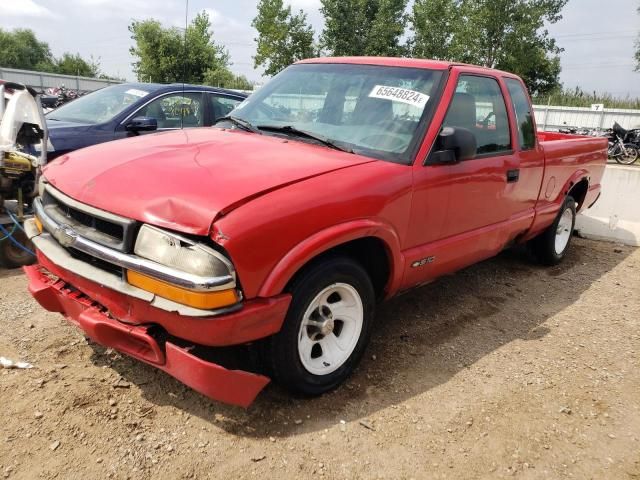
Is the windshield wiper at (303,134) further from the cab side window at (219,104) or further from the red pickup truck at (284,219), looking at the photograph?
the cab side window at (219,104)

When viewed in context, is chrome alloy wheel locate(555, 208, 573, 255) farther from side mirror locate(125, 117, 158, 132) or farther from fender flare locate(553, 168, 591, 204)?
side mirror locate(125, 117, 158, 132)

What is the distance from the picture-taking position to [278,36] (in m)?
35.2

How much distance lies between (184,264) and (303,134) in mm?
1404

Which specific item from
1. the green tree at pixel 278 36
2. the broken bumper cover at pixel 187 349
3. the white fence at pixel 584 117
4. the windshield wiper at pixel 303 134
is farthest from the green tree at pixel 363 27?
the broken bumper cover at pixel 187 349

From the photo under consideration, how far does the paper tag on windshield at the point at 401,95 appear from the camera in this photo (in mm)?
3318

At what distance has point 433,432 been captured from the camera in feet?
8.96

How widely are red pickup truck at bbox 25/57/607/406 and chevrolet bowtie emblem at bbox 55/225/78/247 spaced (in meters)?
0.01

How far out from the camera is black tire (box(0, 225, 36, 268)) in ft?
14.9

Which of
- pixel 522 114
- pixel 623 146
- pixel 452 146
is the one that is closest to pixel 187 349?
pixel 452 146

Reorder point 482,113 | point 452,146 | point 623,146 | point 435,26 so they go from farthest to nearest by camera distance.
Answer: point 435,26, point 623,146, point 482,113, point 452,146

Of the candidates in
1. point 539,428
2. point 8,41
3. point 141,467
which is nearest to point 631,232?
point 539,428

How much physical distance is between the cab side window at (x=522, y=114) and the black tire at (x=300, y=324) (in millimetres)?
2230

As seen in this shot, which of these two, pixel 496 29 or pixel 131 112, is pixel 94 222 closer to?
pixel 131 112

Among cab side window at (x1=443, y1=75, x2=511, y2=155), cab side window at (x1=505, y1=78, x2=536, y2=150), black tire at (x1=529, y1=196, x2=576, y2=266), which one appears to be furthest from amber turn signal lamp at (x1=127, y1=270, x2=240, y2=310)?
black tire at (x1=529, y1=196, x2=576, y2=266)
